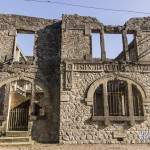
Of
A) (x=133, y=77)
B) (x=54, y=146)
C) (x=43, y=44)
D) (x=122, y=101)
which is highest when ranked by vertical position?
(x=43, y=44)

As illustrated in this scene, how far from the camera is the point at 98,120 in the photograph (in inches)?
587

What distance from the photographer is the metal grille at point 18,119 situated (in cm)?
1587

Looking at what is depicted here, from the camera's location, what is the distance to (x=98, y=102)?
17.0m

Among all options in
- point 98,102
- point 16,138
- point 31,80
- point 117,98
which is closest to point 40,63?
point 31,80

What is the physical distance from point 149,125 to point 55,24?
326 inches

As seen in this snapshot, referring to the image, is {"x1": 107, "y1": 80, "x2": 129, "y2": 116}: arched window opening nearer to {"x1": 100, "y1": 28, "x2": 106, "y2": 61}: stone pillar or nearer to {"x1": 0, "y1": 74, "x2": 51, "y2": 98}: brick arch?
{"x1": 100, "y1": 28, "x2": 106, "y2": 61}: stone pillar

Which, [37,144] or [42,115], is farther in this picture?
[42,115]

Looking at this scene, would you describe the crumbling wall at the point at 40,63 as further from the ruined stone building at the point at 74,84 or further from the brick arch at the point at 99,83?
the brick arch at the point at 99,83

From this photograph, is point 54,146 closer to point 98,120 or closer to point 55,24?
point 98,120

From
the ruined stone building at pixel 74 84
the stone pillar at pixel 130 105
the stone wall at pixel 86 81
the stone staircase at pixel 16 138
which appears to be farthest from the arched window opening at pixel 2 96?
the stone pillar at pixel 130 105

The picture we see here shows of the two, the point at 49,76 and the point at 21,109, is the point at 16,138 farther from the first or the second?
the point at 49,76

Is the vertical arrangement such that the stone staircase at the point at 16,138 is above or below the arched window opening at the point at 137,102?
below

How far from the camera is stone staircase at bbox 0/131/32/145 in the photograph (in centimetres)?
1392

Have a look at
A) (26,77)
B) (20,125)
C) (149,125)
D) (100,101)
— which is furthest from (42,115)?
(149,125)
